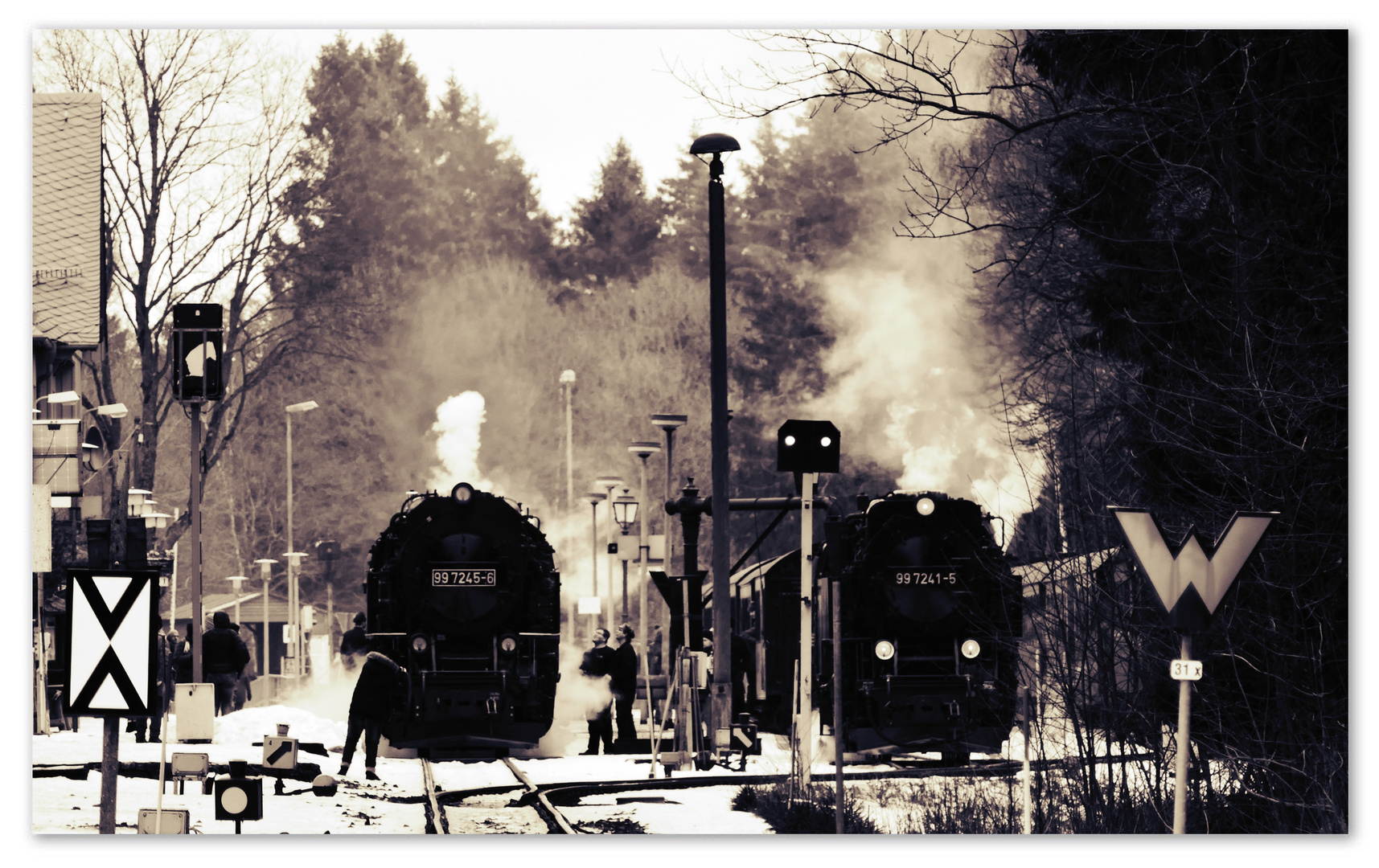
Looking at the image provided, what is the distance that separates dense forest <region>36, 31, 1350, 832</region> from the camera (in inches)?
373

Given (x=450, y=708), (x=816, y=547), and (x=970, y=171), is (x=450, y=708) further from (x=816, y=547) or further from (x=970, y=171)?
(x=970, y=171)

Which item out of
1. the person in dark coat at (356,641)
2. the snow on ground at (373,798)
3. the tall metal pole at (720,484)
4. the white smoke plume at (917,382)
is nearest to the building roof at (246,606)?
the person in dark coat at (356,641)

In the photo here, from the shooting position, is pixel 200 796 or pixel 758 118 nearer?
pixel 200 796

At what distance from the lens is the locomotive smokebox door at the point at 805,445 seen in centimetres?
1055

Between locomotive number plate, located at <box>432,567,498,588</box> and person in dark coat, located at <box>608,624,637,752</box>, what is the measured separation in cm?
180

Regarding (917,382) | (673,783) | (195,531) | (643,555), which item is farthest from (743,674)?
(195,531)

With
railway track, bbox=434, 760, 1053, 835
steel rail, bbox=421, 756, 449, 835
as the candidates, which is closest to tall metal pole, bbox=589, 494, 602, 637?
steel rail, bbox=421, 756, 449, 835

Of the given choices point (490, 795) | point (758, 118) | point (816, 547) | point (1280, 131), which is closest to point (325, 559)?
point (816, 547)

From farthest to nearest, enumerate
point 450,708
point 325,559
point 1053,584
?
point 325,559 < point 450,708 < point 1053,584

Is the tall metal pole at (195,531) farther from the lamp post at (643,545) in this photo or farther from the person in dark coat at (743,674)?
the person in dark coat at (743,674)

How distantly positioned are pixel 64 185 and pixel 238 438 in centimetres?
440

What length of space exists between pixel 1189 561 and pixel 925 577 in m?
6.89

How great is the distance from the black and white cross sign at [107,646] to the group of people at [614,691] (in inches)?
323

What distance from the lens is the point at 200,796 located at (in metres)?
10.0
